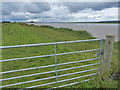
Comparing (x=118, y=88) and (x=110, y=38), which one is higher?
(x=110, y=38)

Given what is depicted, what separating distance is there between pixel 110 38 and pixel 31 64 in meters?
3.29

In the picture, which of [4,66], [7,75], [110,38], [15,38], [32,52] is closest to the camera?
[110,38]

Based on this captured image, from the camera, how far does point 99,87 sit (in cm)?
268

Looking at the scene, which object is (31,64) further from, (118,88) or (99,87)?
(118,88)

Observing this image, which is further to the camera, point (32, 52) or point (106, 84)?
point (32, 52)

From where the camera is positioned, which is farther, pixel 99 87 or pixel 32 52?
pixel 32 52

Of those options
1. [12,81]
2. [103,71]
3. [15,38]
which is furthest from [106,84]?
[15,38]

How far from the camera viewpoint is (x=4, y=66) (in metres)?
4.23

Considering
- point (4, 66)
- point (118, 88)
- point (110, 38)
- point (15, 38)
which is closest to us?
point (118, 88)

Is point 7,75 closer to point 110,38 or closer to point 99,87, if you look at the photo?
point 99,87

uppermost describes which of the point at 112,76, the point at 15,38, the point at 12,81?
the point at 15,38

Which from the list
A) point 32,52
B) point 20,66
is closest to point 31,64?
point 20,66

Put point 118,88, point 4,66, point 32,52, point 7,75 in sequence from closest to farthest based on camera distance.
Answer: point 118,88 → point 7,75 → point 4,66 → point 32,52

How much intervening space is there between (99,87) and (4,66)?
12.1 ft
